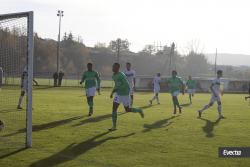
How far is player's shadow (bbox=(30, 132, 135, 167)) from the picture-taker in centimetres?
508

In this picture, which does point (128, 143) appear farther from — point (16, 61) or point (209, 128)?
point (16, 61)

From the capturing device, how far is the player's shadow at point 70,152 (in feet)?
16.7

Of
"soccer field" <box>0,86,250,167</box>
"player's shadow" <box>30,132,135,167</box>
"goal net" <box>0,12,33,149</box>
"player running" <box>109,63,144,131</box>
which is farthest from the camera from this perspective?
"player running" <box>109,63,144,131</box>

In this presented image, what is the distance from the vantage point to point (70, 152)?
5801 millimetres

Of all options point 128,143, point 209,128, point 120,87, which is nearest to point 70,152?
point 128,143

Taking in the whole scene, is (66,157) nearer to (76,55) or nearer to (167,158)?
(167,158)

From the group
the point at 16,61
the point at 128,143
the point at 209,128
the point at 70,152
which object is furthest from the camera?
the point at 16,61

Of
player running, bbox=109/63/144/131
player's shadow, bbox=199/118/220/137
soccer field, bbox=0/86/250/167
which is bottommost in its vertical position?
player's shadow, bbox=199/118/220/137

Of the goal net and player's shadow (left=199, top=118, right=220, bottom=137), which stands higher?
the goal net

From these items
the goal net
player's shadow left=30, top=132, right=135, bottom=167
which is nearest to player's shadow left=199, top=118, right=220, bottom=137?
player's shadow left=30, top=132, right=135, bottom=167

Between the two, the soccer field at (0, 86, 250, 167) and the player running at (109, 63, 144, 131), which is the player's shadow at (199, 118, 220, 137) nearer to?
the soccer field at (0, 86, 250, 167)

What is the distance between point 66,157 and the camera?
5.45m

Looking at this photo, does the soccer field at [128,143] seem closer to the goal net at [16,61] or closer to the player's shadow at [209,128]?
the player's shadow at [209,128]

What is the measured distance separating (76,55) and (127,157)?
277ft
